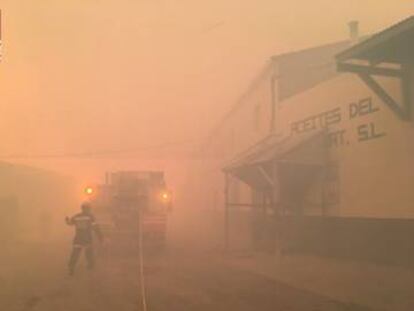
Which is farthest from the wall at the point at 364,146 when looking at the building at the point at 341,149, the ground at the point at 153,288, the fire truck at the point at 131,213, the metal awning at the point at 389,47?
the fire truck at the point at 131,213

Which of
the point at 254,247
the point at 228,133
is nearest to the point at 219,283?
the point at 254,247

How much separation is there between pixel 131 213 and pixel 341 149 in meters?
7.64

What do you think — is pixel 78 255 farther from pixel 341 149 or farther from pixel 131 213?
pixel 341 149

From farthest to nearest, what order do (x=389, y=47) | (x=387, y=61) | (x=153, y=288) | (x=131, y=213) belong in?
(x=131, y=213) < (x=387, y=61) < (x=389, y=47) < (x=153, y=288)

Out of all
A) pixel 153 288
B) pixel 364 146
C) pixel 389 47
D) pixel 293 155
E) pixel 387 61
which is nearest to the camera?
pixel 153 288

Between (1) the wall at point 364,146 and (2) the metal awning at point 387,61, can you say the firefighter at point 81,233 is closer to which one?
(1) the wall at point 364,146

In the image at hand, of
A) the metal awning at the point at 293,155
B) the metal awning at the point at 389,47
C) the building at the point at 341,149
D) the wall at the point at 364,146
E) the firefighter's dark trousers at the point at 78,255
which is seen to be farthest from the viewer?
the metal awning at the point at 293,155

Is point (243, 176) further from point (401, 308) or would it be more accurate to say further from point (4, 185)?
point (4, 185)

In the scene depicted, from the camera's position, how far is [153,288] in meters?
11.5

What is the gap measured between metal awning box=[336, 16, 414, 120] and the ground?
588cm

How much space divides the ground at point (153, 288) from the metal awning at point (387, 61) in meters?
5.88

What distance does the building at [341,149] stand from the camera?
1453 cm

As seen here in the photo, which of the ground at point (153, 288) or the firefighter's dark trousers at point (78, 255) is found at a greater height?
the firefighter's dark trousers at point (78, 255)

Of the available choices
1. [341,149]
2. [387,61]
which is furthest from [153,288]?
[341,149]
